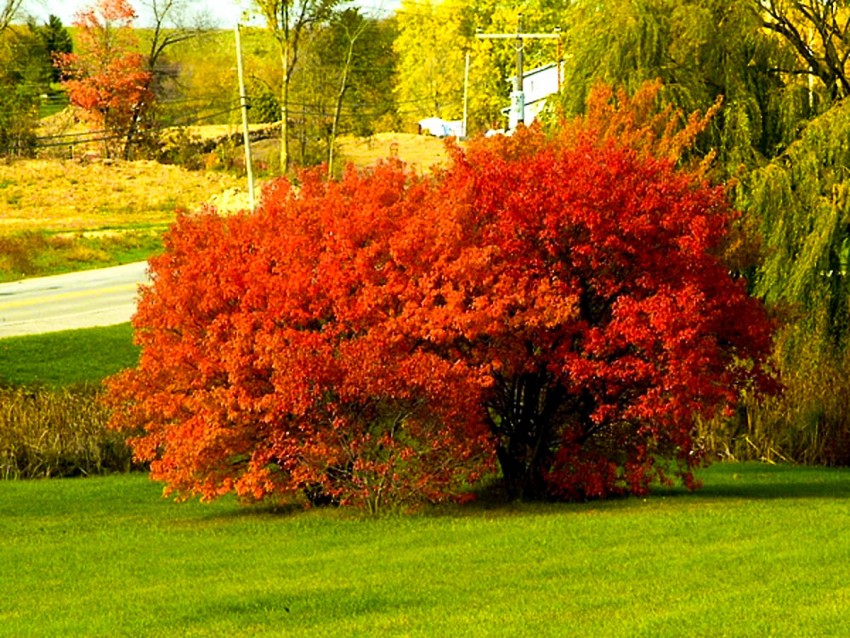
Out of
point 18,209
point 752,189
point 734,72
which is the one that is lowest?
point 18,209

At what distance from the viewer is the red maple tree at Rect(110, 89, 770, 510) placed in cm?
1451

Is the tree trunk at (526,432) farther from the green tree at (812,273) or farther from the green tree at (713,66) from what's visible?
the green tree at (713,66)

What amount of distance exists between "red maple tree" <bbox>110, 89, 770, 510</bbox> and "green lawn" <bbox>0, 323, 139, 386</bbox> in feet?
40.9

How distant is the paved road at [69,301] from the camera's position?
33125mm

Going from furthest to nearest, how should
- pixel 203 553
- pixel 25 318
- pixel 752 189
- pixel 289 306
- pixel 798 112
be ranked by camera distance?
pixel 25 318 → pixel 798 112 → pixel 752 189 → pixel 289 306 → pixel 203 553

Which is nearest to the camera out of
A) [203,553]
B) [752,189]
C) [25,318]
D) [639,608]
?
[639,608]

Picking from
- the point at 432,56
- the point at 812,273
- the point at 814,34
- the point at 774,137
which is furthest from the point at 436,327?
the point at 432,56

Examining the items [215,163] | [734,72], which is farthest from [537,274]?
[215,163]

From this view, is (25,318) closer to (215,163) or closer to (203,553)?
(203,553)

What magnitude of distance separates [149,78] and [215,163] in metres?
6.06

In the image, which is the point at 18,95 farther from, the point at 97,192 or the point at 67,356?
the point at 67,356

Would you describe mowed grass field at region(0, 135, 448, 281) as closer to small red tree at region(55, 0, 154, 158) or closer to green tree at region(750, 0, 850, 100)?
small red tree at region(55, 0, 154, 158)

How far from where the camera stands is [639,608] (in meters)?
9.27

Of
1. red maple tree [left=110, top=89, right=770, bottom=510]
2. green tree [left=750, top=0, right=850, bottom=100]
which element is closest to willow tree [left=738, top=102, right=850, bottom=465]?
green tree [left=750, top=0, right=850, bottom=100]
